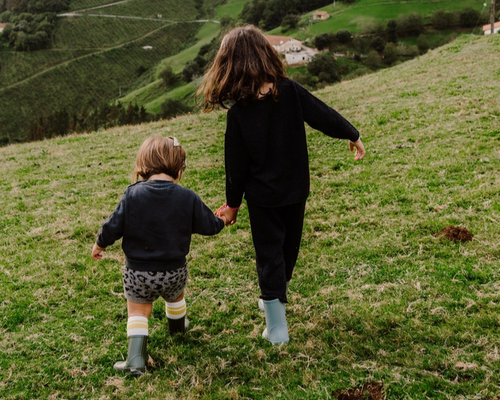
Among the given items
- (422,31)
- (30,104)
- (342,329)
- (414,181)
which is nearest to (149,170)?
(342,329)

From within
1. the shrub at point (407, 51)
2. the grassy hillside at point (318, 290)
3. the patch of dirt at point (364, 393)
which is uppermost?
the patch of dirt at point (364, 393)

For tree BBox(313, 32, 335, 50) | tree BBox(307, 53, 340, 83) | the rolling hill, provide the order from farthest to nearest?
the rolling hill < tree BBox(313, 32, 335, 50) < tree BBox(307, 53, 340, 83)

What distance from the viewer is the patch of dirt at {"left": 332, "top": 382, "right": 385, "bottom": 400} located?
279 centimetres

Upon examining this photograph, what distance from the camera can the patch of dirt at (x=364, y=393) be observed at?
2791mm

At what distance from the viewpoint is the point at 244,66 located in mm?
3285

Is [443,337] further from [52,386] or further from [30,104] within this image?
[30,104]

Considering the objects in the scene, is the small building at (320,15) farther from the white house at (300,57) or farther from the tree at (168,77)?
the tree at (168,77)

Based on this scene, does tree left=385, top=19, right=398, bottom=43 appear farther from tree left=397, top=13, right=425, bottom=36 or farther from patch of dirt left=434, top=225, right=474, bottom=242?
patch of dirt left=434, top=225, right=474, bottom=242

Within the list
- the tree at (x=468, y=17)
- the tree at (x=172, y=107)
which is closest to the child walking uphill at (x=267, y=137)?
the tree at (x=172, y=107)

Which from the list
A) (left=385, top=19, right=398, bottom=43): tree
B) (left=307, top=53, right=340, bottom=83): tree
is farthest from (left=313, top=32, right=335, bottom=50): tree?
(left=307, top=53, right=340, bottom=83): tree

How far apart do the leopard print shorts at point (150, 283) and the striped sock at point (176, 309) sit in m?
0.26

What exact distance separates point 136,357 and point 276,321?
3.97ft

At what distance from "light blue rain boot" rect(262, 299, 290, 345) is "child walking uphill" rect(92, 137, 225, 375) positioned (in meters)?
0.80

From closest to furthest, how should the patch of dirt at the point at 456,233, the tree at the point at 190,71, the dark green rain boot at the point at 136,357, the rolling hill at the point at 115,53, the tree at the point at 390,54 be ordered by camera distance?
1. the dark green rain boot at the point at 136,357
2. the patch of dirt at the point at 456,233
3. the tree at the point at 390,54
4. the tree at the point at 190,71
5. the rolling hill at the point at 115,53
